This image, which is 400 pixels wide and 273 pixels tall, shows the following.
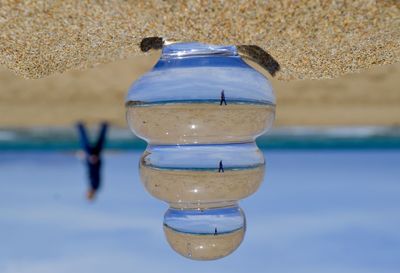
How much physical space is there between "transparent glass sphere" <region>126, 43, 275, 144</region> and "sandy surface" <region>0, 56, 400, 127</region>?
629 cm

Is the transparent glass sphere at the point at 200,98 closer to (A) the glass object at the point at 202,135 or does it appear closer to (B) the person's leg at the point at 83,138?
(A) the glass object at the point at 202,135

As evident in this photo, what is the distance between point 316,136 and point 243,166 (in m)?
7.00

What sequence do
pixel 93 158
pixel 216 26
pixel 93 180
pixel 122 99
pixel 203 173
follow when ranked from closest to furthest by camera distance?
1. pixel 216 26
2. pixel 203 173
3. pixel 93 158
4. pixel 93 180
5. pixel 122 99

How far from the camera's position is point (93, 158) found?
671 centimetres

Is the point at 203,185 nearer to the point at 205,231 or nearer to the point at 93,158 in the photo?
the point at 205,231

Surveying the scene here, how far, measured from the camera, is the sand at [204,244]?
1.11m

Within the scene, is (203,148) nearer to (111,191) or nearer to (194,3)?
(194,3)

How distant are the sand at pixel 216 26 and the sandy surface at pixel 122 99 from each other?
625 cm

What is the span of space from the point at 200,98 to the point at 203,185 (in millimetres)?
178

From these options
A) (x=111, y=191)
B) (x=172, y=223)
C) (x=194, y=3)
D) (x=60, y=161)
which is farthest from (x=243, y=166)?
(x=60, y=161)

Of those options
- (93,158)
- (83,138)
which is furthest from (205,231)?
(83,138)

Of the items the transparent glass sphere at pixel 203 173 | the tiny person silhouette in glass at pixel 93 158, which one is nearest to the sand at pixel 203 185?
the transparent glass sphere at pixel 203 173

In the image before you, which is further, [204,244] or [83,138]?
[83,138]

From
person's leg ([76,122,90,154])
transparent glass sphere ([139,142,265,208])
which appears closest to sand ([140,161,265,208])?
transparent glass sphere ([139,142,265,208])
